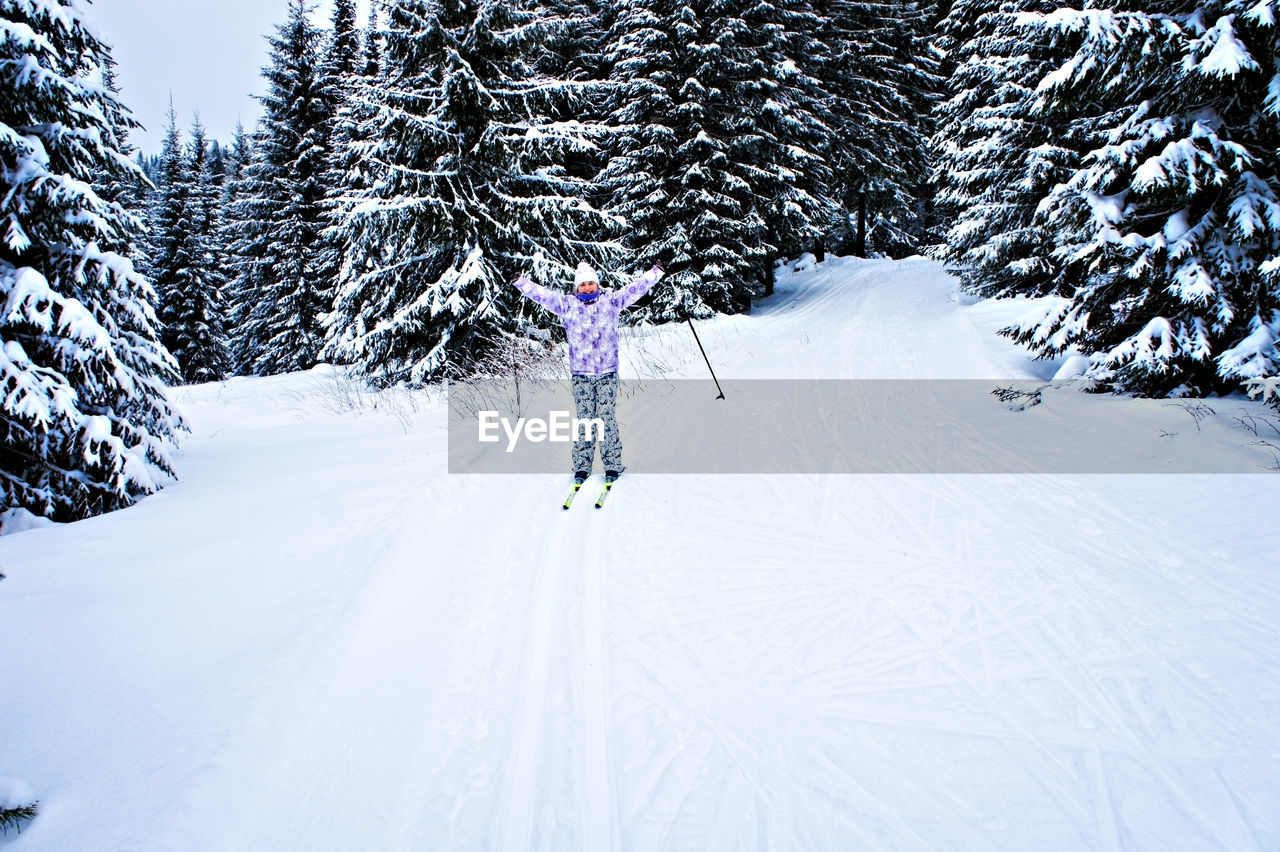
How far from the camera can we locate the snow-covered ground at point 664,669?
7.54 feet

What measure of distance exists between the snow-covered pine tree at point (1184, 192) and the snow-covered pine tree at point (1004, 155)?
16.6 feet

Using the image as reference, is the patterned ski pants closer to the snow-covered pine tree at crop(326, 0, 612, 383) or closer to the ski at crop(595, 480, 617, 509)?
the ski at crop(595, 480, 617, 509)

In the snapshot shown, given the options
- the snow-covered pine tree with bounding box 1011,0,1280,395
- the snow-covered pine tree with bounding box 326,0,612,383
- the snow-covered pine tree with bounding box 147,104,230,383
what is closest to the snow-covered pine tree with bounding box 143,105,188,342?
the snow-covered pine tree with bounding box 147,104,230,383

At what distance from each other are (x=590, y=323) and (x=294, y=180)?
70.3ft

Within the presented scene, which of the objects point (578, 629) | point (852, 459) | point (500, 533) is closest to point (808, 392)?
point (852, 459)

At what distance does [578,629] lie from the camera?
352 cm

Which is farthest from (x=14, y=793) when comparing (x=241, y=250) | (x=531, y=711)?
(x=241, y=250)

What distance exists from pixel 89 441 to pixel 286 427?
4362 millimetres

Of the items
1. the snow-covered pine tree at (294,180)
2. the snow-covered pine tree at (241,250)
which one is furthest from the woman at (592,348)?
the snow-covered pine tree at (241,250)

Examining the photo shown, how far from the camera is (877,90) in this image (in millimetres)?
25859

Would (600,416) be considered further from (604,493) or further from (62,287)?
(62,287)

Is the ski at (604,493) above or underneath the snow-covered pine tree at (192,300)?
underneath

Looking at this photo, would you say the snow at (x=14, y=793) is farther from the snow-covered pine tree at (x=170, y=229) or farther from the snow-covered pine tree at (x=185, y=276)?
the snow-covered pine tree at (x=170, y=229)

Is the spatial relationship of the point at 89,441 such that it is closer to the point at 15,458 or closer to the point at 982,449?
the point at 15,458
